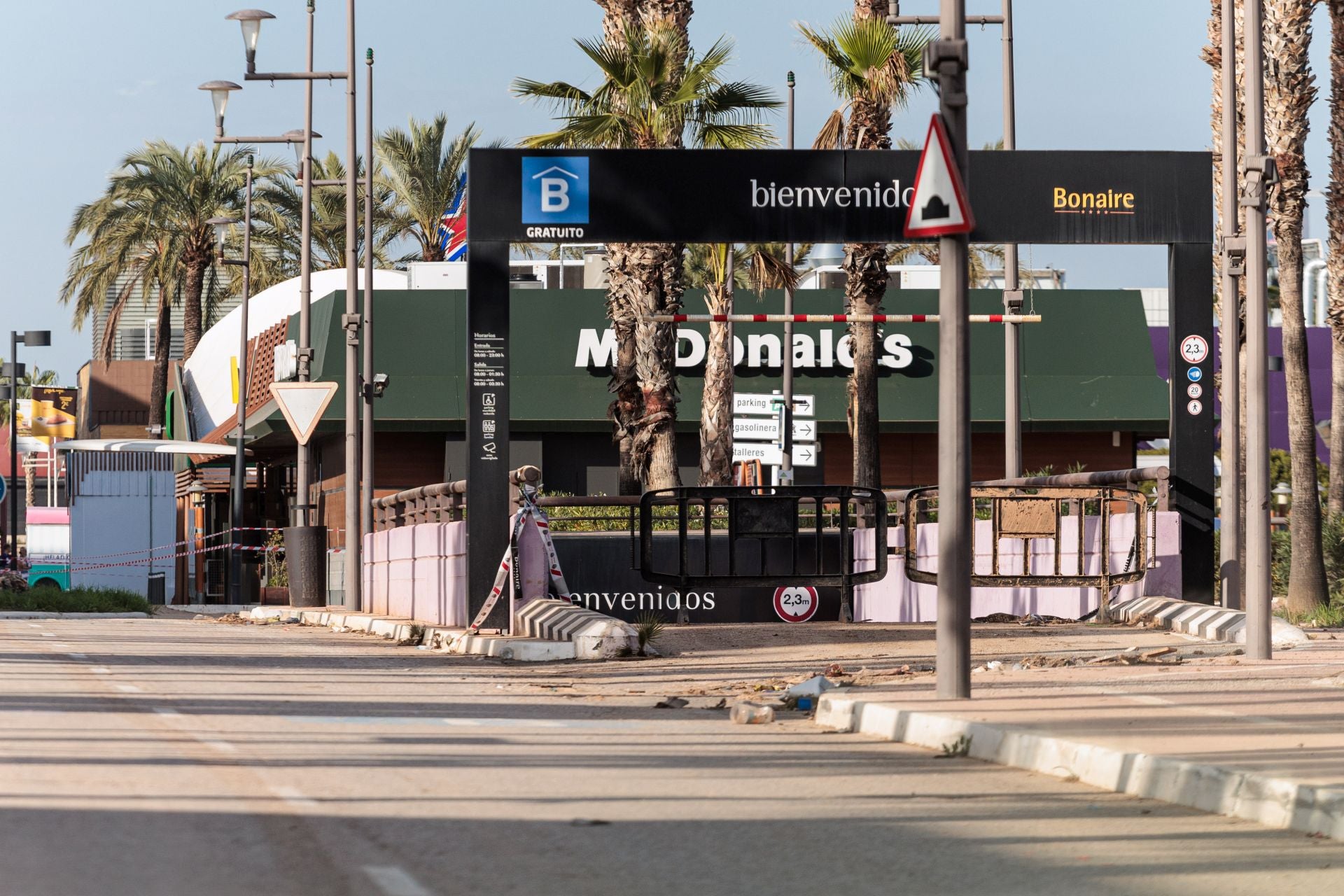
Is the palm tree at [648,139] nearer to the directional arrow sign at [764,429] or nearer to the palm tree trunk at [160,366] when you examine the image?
the directional arrow sign at [764,429]

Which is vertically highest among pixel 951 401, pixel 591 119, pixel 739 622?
pixel 591 119

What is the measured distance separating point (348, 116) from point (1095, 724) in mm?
22380

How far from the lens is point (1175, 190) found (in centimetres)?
1936

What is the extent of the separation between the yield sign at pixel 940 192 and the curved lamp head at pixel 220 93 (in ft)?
87.2

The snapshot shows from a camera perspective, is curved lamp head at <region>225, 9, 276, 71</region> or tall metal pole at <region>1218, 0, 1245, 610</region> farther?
curved lamp head at <region>225, 9, 276, 71</region>

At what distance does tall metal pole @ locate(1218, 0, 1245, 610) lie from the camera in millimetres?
18812

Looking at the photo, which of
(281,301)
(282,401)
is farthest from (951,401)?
(281,301)

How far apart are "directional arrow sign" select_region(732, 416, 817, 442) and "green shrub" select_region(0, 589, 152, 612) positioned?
10.8 m

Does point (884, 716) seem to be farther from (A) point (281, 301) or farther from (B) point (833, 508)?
(A) point (281, 301)

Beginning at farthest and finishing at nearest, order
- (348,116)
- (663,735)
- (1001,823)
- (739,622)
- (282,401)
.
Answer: (348,116), (282,401), (739,622), (663,735), (1001,823)

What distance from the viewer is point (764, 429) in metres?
30.6

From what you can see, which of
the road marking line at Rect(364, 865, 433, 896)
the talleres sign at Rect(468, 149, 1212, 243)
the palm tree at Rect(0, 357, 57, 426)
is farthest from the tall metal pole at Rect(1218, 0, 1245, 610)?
the palm tree at Rect(0, 357, 57, 426)

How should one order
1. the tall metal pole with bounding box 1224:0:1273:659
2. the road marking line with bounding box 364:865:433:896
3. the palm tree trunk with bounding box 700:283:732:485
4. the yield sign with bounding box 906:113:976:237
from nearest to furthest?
the road marking line with bounding box 364:865:433:896 < the yield sign with bounding box 906:113:976:237 < the tall metal pole with bounding box 1224:0:1273:659 < the palm tree trunk with bounding box 700:283:732:485

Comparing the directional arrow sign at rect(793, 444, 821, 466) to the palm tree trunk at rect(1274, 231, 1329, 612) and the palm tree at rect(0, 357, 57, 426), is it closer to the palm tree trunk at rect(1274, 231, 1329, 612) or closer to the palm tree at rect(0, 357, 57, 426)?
the palm tree trunk at rect(1274, 231, 1329, 612)
